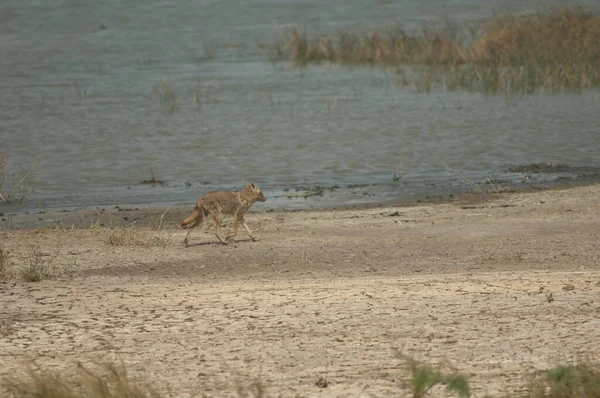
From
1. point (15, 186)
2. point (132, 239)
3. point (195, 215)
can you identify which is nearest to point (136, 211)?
point (15, 186)

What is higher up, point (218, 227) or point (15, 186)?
point (218, 227)

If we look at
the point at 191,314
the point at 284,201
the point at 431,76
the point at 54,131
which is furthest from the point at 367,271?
the point at 431,76

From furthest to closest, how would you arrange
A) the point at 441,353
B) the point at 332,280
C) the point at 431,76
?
the point at 431,76 < the point at 332,280 < the point at 441,353

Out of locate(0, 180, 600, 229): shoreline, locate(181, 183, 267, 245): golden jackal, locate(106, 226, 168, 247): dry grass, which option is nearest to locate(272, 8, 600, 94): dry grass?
locate(0, 180, 600, 229): shoreline

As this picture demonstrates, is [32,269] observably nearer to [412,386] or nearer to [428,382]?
[412,386]

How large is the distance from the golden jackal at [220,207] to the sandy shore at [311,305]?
231 millimetres

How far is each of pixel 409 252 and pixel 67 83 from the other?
22120mm

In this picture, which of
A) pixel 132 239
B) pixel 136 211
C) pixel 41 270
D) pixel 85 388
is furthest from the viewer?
pixel 136 211

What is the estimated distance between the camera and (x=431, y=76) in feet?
101

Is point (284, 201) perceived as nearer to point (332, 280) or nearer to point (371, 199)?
point (371, 199)

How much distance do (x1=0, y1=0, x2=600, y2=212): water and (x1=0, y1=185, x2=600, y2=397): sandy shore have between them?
4.41 m

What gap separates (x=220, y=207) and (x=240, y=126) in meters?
13.3

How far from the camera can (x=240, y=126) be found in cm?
2533

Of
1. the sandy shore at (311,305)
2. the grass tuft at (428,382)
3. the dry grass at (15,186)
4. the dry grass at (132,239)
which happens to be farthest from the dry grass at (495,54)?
the grass tuft at (428,382)
